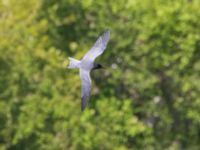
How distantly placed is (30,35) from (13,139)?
2333 millimetres

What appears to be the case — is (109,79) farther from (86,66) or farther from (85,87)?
(85,87)

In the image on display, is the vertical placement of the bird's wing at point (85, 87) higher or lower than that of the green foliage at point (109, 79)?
lower

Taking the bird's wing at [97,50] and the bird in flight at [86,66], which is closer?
the bird in flight at [86,66]

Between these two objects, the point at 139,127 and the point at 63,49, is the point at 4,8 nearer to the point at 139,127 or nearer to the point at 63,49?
the point at 63,49

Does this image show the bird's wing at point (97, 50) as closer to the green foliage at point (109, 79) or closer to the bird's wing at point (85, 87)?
the bird's wing at point (85, 87)

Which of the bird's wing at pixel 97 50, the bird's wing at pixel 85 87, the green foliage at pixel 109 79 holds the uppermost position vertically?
the green foliage at pixel 109 79

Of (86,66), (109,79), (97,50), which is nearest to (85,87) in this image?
(86,66)

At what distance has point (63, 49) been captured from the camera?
28.2 metres

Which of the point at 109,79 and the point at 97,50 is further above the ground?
the point at 109,79

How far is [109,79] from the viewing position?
27.4 meters

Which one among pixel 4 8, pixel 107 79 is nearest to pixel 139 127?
pixel 107 79

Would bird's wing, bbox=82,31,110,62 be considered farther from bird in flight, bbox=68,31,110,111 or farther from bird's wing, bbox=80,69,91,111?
bird's wing, bbox=80,69,91,111

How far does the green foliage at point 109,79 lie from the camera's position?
85.6 feet

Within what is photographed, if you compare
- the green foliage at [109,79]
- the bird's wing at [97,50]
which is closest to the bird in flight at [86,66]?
the bird's wing at [97,50]
